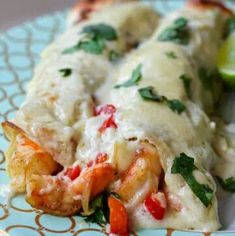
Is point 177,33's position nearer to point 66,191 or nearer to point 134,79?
point 134,79

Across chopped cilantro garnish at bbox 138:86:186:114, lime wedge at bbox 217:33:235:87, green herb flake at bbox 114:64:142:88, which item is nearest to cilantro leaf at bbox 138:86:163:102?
chopped cilantro garnish at bbox 138:86:186:114

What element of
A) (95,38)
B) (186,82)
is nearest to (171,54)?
(186,82)

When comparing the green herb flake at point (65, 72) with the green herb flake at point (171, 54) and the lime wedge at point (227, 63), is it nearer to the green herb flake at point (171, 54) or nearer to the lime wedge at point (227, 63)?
the green herb flake at point (171, 54)

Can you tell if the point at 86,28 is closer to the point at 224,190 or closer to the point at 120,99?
the point at 120,99

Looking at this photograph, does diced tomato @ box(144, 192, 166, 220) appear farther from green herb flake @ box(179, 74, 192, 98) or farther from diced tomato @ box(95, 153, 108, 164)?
green herb flake @ box(179, 74, 192, 98)

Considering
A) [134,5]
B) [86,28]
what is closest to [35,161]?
[86,28]
